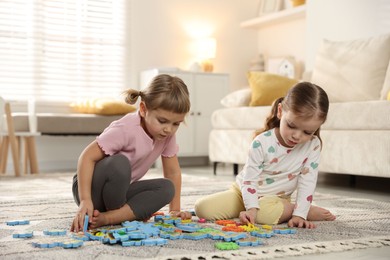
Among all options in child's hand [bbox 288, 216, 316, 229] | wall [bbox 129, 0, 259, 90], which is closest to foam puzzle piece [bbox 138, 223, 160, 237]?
child's hand [bbox 288, 216, 316, 229]

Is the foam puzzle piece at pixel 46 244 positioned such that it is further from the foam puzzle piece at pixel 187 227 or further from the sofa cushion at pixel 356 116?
the sofa cushion at pixel 356 116

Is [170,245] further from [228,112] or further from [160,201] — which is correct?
[228,112]

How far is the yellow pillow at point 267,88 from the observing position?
3746 mm

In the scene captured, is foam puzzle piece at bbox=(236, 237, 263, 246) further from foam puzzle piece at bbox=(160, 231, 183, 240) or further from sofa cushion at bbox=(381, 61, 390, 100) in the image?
sofa cushion at bbox=(381, 61, 390, 100)

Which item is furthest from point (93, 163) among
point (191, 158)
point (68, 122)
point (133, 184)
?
point (191, 158)

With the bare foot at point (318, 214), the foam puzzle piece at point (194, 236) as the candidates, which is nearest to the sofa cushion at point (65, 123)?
the bare foot at point (318, 214)

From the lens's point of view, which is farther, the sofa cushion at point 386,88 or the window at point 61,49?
the window at point 61,49

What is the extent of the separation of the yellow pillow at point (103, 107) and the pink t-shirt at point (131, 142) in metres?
2.72

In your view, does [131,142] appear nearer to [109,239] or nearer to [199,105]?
[109,239]

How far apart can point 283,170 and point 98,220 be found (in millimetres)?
679

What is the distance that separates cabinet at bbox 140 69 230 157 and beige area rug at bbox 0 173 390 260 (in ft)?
7.20

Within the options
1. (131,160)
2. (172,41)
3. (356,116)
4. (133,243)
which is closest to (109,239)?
(133,243)

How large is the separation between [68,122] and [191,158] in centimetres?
150

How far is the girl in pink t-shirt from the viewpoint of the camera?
1610 mm
